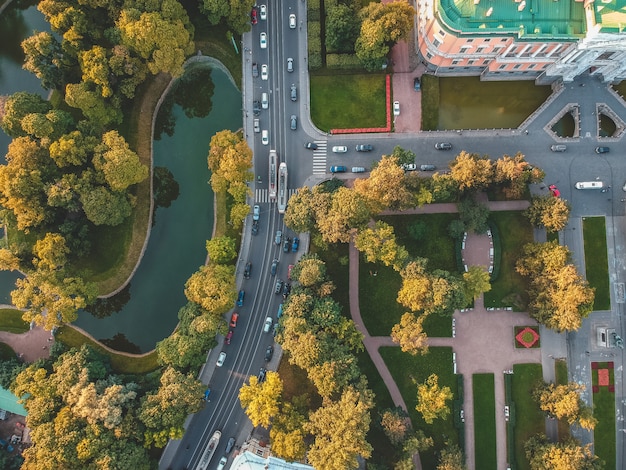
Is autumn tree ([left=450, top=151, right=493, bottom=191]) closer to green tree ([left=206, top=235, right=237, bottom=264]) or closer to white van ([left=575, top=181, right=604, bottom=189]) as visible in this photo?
white van ([left=575, top=181, right=604, bottom=189])

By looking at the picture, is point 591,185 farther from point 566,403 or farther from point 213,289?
point 213,289

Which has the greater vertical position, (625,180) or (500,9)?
(500,9)

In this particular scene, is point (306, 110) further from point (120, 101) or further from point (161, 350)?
point (161, 350)

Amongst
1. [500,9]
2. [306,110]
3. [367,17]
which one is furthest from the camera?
[306,110]

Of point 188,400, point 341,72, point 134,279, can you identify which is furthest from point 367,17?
point 188,400

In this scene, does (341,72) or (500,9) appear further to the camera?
(341,72)

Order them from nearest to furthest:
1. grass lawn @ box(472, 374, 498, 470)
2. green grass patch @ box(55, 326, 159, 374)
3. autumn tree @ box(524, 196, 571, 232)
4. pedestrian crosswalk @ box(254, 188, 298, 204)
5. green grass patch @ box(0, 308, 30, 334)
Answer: autumn tree @ box(524, 196, 571, 232) → grass lawn @ box(472, 374, 498, 470) → green grass patch @ box(0, 308, 30, 334) → green grass patch @ box(55, 326, 159, 374) → pedestrian crosswalk @ box(254, 188, 298, 204)

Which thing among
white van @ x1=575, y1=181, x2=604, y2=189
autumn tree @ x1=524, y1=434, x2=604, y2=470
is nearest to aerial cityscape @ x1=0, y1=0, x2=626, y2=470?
autumn tree @ x1=524, y1=434, x2=604, y2=470
